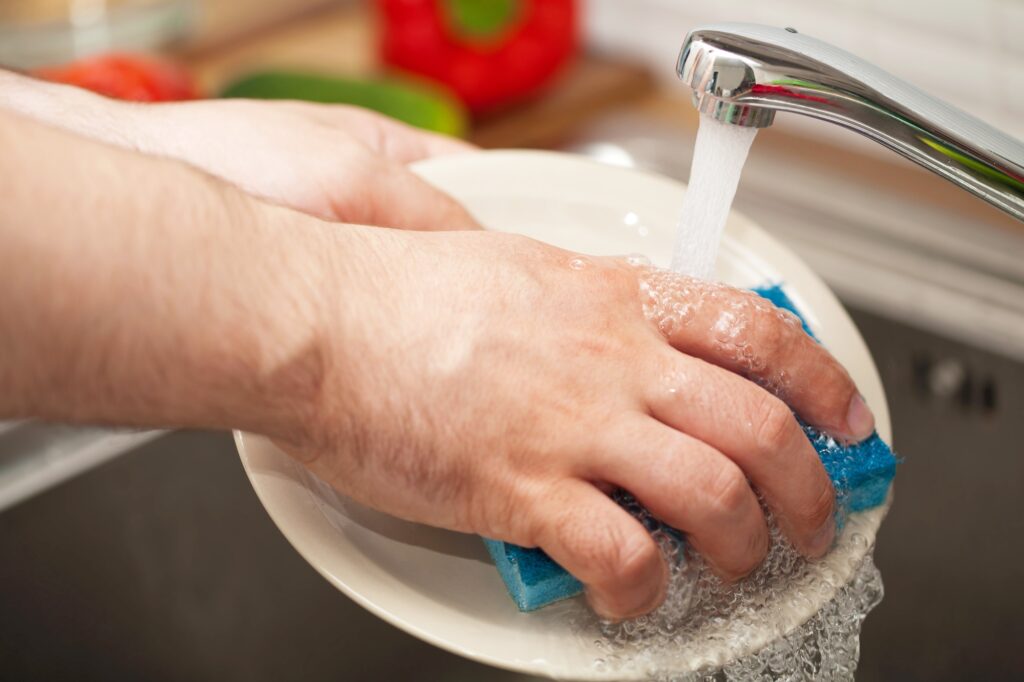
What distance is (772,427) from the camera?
427 mm

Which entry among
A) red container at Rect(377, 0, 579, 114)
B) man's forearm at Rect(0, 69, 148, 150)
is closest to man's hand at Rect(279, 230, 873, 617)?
man's forearm at Rect(0, 69, 148, 150)

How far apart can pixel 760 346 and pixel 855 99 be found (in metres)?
0.12

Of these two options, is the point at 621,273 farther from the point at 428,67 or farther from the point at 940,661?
the point at 428,67

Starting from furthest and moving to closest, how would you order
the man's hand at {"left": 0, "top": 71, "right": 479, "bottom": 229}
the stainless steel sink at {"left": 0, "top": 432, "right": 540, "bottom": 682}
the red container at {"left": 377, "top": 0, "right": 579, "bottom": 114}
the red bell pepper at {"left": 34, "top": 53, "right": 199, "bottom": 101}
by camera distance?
the red container at {"left": 377, "top": 0, "right": 579, "bottom": 114} < the red bell pepper at {"left": 34, "top": 53, "right": 199, "bottom": 101} < the stainless steel sink at {"left": 0, "top": 432, "right": 540, "bottom": 682} < the man's hand at {"left": 0, "top": 71, "right": 479, "bottom": 229}

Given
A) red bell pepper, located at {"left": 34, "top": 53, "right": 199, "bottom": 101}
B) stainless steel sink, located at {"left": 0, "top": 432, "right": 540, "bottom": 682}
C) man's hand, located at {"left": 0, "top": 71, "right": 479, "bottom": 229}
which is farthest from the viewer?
red bell pepper, located at {"left": 34, "top": 53, "right": 199, "bottom": 101}

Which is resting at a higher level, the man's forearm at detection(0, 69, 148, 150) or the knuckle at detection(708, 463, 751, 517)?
the man's forearm at detection(0, 69, 148, 150)

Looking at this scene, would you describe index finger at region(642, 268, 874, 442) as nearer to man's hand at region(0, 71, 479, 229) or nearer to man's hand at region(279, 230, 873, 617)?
man's hand at region(279, 230, 873, 617)

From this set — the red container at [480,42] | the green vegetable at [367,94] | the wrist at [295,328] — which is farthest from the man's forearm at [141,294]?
the red container at [480,42]

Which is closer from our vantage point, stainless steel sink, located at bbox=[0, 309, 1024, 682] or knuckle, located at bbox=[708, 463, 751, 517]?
knuckle, located at bbox=[708, 463, 751, 517]

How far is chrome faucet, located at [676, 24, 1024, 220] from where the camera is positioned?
1.33ft

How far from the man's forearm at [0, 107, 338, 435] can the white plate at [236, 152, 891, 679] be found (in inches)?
2.8

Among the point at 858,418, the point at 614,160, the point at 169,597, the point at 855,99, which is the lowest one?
the point at 169,597

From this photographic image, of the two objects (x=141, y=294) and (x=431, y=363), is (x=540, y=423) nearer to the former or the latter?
(x=431, y=363)

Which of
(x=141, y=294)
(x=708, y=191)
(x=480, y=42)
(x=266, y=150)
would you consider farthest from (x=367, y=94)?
(x=141, y=294)
